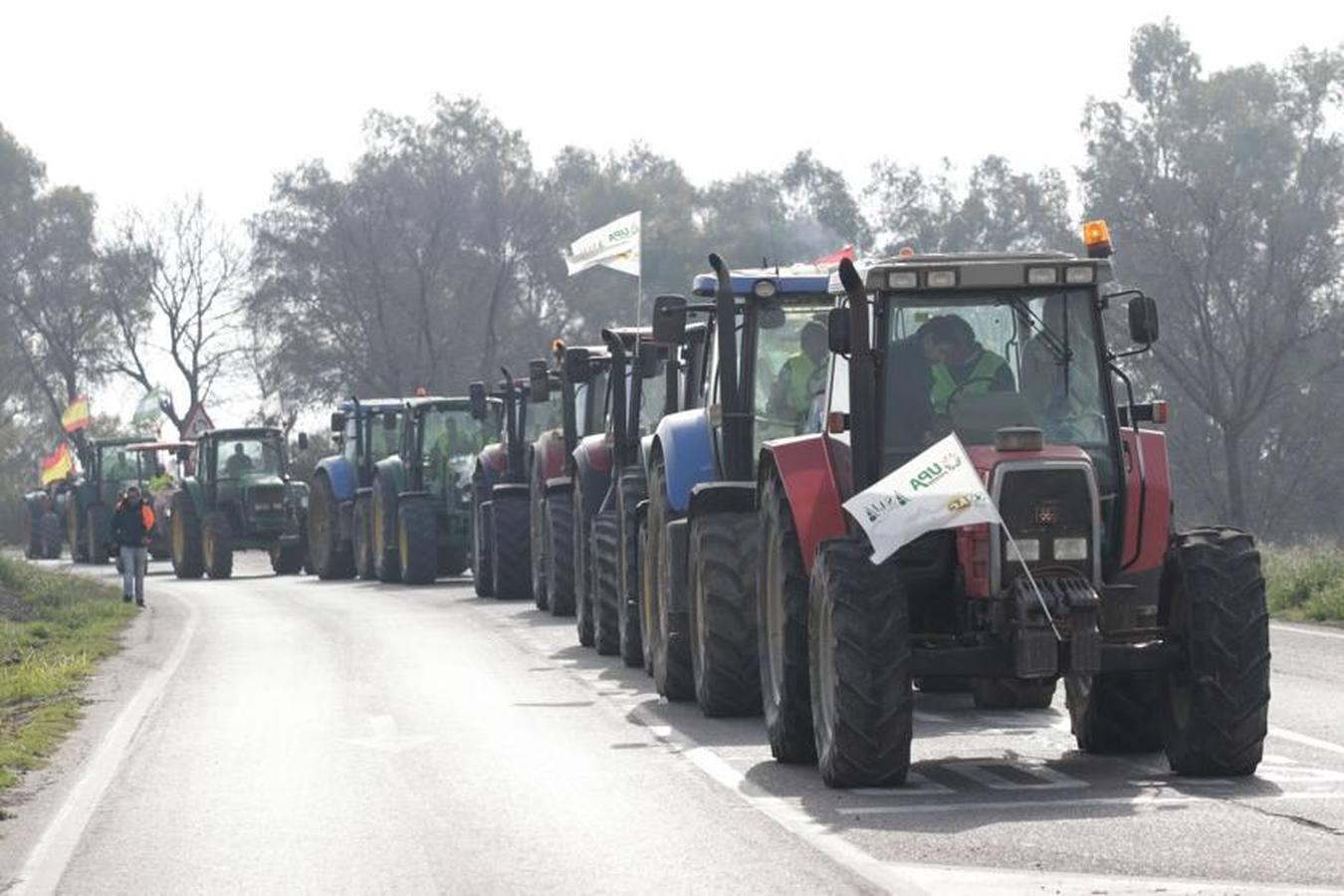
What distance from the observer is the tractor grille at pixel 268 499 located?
156 feet

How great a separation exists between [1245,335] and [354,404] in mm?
20392

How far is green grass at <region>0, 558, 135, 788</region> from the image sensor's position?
17375mm

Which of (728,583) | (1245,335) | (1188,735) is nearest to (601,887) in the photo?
(1188,735)

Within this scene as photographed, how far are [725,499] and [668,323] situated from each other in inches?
80.8

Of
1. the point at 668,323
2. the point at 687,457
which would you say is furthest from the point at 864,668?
the point at 668,323

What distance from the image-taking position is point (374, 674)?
70.8 feet

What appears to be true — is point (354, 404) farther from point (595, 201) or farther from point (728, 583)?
point (595, 201)

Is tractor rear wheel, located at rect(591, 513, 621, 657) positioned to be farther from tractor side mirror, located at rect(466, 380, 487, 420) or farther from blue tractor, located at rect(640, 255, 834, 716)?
tractor side mirror, located at rect(466, 380, 487, 420)

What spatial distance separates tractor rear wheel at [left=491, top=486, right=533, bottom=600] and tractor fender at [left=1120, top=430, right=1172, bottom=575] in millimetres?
19153

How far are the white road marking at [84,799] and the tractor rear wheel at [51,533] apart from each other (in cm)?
4557

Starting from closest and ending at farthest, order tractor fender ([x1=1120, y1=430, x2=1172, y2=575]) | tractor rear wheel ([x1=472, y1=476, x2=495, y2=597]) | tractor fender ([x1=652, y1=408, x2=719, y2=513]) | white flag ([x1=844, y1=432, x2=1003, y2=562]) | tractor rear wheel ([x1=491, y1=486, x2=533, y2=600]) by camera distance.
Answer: white flag ([x1=844, y1=432, x2=1003, y2=562]) → tractor fender ([x1=1120, y1=430, x2=1172, y2=575]) → tractor fender ([x1=652, y1=408, x2=719, y2=513]) → tractor rear wheel ([x1=491, y1=486, x2=533, y2=600]) → tractor rear wheel ([x1=472, y1=476, x2=495, y2=597])

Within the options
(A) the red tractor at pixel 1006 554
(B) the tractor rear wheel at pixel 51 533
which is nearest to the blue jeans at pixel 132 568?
(A) the red tractor at pixel 1006 554

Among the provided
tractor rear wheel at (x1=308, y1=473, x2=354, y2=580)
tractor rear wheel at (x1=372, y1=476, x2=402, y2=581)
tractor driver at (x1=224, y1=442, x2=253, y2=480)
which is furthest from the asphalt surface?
tractor driver at (x1=224, y1=442, x2=253, y2=480)

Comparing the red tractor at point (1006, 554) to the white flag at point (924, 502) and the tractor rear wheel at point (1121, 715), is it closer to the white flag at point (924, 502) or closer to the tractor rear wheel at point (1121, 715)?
the tractor rear wheel at point (1121, 715)
